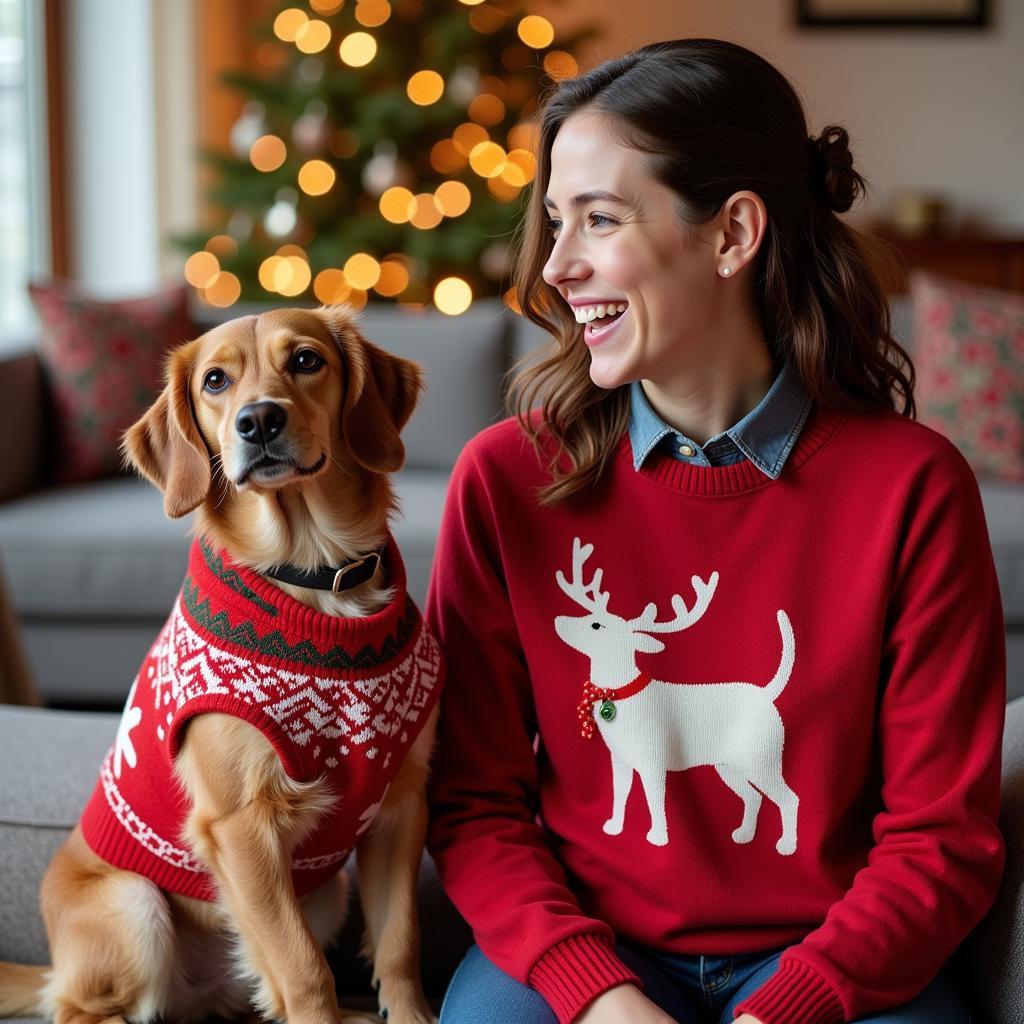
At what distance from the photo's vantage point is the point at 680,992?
1.24 m

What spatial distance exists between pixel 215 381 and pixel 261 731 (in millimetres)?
415

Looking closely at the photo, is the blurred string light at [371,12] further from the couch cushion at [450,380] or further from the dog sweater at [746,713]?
the dog sweater at [746,713]

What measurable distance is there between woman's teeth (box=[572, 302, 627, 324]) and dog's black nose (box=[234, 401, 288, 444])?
1.08ft

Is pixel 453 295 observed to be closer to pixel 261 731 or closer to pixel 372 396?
pixel 372 396

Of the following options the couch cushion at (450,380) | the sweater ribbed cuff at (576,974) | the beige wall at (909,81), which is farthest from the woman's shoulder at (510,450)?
the beige wall at (909,81)

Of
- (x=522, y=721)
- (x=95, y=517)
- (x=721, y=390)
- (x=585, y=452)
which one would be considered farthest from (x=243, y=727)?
(x=95, y=517)

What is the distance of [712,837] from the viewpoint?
1.24m

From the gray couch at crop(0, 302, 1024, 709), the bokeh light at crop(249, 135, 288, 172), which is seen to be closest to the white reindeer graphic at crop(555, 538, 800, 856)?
the gray couch at crop(0, 302, 1024, 709)

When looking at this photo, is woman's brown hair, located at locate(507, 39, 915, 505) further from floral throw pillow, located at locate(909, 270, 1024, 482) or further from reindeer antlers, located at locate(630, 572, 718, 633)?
floral throw pillow, located at locate(909, 270, 1024, 482)

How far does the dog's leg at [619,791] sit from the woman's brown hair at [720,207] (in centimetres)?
28

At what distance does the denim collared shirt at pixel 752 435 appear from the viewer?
4.16ft

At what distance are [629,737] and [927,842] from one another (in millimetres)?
299

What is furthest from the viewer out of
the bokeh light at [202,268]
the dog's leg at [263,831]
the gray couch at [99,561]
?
the bokeh light at [202,268]

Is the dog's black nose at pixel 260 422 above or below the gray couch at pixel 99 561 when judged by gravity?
above
